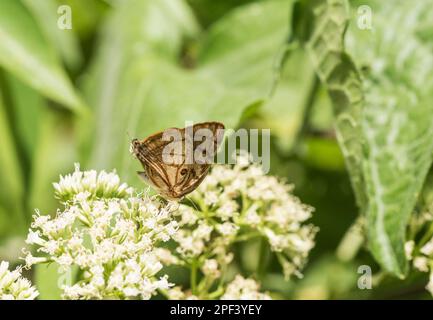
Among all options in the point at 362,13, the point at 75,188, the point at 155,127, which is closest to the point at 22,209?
the point at 155,127

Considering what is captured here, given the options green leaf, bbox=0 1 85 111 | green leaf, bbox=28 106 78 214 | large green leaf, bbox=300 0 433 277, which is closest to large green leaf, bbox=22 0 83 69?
green leaf, bbox=28 106 78 214

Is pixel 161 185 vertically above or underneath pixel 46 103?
underneath

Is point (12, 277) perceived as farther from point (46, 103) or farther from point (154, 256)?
point (46, 103)

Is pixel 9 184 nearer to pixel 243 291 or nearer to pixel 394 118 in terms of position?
pixel 243 291

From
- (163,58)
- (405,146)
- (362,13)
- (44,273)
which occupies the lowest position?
(44,273)

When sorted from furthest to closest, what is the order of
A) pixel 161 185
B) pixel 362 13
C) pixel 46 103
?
pixel 46 103 < pixel 362 13 < pixel 161 185

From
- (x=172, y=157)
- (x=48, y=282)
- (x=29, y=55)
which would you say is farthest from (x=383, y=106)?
(x=29, y=55)

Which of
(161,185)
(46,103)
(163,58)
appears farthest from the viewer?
(46,103)
